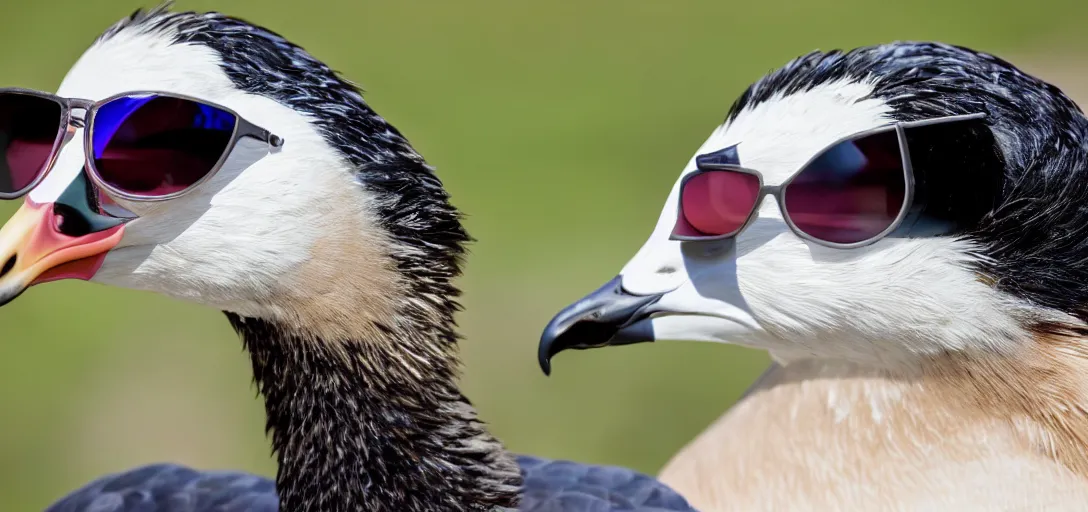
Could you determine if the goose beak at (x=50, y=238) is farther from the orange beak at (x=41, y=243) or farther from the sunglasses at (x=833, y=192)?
the sunglasses at (x=833, y=192)

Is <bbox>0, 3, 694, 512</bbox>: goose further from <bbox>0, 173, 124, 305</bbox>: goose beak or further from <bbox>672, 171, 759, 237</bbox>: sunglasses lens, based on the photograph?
<bbox>672, 171, 759, 237</bbox>: sunglasses lens

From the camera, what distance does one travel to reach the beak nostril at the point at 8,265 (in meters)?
1.40

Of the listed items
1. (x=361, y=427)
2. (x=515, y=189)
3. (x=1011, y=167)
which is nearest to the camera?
(x=1011, y=167)

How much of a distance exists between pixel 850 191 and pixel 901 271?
0.13m

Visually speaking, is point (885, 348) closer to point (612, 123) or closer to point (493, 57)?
point (612, 123)

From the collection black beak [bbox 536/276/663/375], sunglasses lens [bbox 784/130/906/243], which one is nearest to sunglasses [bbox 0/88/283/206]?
black beak [bbox 536/276/663/375]

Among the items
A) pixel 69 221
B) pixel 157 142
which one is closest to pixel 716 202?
pixel 157 142

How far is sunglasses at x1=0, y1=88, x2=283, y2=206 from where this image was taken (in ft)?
4.53

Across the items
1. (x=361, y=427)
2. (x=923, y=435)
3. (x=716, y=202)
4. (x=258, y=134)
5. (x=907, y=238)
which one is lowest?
(x=923, y=435)

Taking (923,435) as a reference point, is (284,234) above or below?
above

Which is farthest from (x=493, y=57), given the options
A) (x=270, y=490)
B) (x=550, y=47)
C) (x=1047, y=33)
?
(x=270, y=490)

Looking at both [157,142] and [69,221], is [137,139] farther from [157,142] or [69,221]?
[69,221]

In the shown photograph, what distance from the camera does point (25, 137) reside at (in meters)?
1.44

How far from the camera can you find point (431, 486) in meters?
1.60
